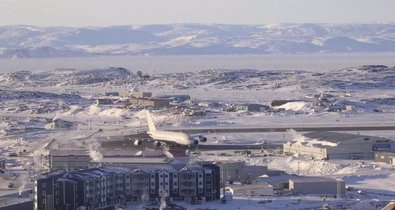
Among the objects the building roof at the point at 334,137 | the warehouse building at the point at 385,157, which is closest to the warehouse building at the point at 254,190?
the warehouse building at the point at 385,157

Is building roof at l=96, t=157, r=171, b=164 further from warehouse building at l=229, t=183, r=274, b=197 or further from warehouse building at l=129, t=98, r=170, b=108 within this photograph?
warehouse building at l=129, t=98, r=170, b=108

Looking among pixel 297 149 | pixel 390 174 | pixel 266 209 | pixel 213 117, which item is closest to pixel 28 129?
pixel 213 117

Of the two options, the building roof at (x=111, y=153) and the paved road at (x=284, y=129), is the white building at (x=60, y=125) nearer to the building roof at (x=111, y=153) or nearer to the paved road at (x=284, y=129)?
the paved road at (x=284, y=129)

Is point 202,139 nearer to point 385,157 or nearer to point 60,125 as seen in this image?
point 385,157

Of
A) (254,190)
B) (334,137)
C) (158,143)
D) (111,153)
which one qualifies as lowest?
(254,190)

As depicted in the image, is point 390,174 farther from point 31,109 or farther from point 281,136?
point 31,109

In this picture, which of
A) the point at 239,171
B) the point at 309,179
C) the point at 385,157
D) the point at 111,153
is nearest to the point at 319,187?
the point at 309,179
